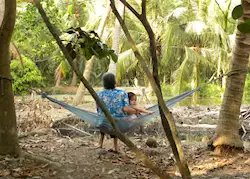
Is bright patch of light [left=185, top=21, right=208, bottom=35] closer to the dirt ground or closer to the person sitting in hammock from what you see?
the dirt ground

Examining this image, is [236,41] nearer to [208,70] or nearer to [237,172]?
[237,172]

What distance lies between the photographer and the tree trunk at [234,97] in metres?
3.28

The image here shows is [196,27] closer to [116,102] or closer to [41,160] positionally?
[116,102]

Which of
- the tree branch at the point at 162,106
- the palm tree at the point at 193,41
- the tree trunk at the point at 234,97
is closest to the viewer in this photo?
the tree branch at the point at 162,106

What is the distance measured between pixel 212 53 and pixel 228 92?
428 inches

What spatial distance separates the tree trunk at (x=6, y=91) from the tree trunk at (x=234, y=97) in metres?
1.77

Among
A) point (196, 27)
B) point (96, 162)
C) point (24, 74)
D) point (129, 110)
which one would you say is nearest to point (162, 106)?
point (96, 162)

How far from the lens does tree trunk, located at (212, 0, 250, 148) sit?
10.8 feet

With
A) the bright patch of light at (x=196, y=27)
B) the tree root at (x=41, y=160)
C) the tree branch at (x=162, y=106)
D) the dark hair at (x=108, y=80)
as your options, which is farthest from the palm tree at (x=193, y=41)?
the tree branch at (x=162, y=106)

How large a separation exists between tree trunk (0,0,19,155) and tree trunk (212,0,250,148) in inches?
69.8

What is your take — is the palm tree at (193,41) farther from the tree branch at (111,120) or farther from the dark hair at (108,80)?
the tree branch at (111,120)

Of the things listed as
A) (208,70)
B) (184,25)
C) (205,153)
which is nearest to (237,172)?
(205,153)

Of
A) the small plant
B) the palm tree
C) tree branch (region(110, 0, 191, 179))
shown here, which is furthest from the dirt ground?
the palm tree

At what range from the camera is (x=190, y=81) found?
1432cm
